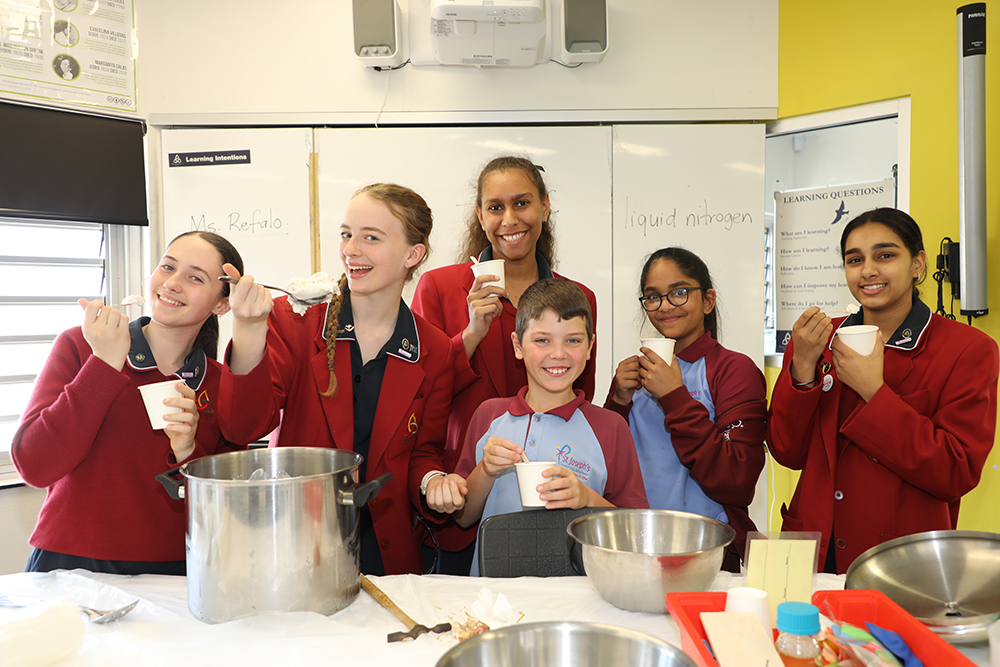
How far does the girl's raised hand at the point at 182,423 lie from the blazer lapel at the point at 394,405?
1.48 feet

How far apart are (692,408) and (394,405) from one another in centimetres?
84

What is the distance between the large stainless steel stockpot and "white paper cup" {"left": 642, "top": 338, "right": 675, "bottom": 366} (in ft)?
3.20

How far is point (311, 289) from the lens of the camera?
176cm

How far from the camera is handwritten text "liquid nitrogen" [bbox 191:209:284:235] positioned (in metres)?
3.37

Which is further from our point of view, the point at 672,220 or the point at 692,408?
the point at 672,220

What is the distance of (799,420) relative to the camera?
5.88 ft

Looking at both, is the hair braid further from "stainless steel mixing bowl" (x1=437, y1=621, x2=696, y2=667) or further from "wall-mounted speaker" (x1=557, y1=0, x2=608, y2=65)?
"wall-mounted speaker" (x1=557, y1=0, x2=608, y2=65)

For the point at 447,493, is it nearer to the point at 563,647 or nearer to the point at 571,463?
the point at 571,463

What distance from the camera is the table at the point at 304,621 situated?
103 centimetres

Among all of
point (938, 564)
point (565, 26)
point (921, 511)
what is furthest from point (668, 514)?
point (565, 26)

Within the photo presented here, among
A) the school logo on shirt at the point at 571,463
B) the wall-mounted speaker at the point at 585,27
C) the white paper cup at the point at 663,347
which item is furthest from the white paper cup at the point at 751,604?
the wall-mounted speaker at the point at 585,27

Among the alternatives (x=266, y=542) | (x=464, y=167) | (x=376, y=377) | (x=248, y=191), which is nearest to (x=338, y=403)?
(x=376, y=377)

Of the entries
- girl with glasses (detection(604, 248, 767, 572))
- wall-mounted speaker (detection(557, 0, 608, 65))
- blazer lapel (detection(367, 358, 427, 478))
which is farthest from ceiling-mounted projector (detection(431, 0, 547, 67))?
blazer lapel (detection(367, 358, 427, 478))

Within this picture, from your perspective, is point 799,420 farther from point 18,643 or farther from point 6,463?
Result: point 6,463
